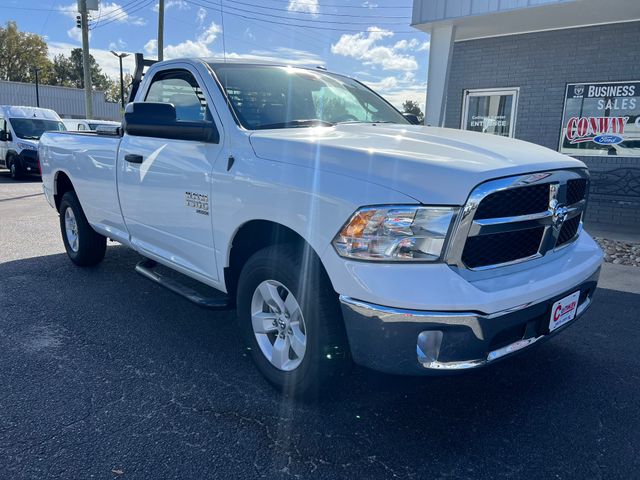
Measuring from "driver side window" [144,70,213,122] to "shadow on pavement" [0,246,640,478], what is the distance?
5.32 feet

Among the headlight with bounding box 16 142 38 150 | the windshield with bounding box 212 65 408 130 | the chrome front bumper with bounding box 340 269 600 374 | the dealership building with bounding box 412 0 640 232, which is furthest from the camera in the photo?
the headlight with bounding box 16 142 38 150

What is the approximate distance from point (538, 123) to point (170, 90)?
7.60 m

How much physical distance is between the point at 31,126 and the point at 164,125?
15761 millimetres

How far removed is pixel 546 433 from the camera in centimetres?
269

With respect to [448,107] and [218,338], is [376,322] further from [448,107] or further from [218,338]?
[448,107]

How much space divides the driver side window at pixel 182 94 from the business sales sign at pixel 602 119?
7.68 m

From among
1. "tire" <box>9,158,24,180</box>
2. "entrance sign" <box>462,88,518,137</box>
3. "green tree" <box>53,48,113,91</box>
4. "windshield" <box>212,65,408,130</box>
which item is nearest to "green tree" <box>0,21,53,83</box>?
"green tree" <box>53,48,113,91</box>

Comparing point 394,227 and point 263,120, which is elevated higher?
point 263,120

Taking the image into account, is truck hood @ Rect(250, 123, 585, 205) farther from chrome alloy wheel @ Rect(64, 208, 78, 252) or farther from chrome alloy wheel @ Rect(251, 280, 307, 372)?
chrome alloy wheel @ Rect(64, 208, 78, 252)

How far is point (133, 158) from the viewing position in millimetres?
4047

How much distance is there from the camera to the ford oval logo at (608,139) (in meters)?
9.05

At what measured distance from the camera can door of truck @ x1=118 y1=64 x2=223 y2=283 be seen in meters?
3.37

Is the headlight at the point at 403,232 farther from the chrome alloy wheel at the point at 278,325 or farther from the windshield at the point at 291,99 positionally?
the windshield at the point at 291,99

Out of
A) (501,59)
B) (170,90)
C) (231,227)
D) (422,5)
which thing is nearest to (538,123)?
(501,59)
